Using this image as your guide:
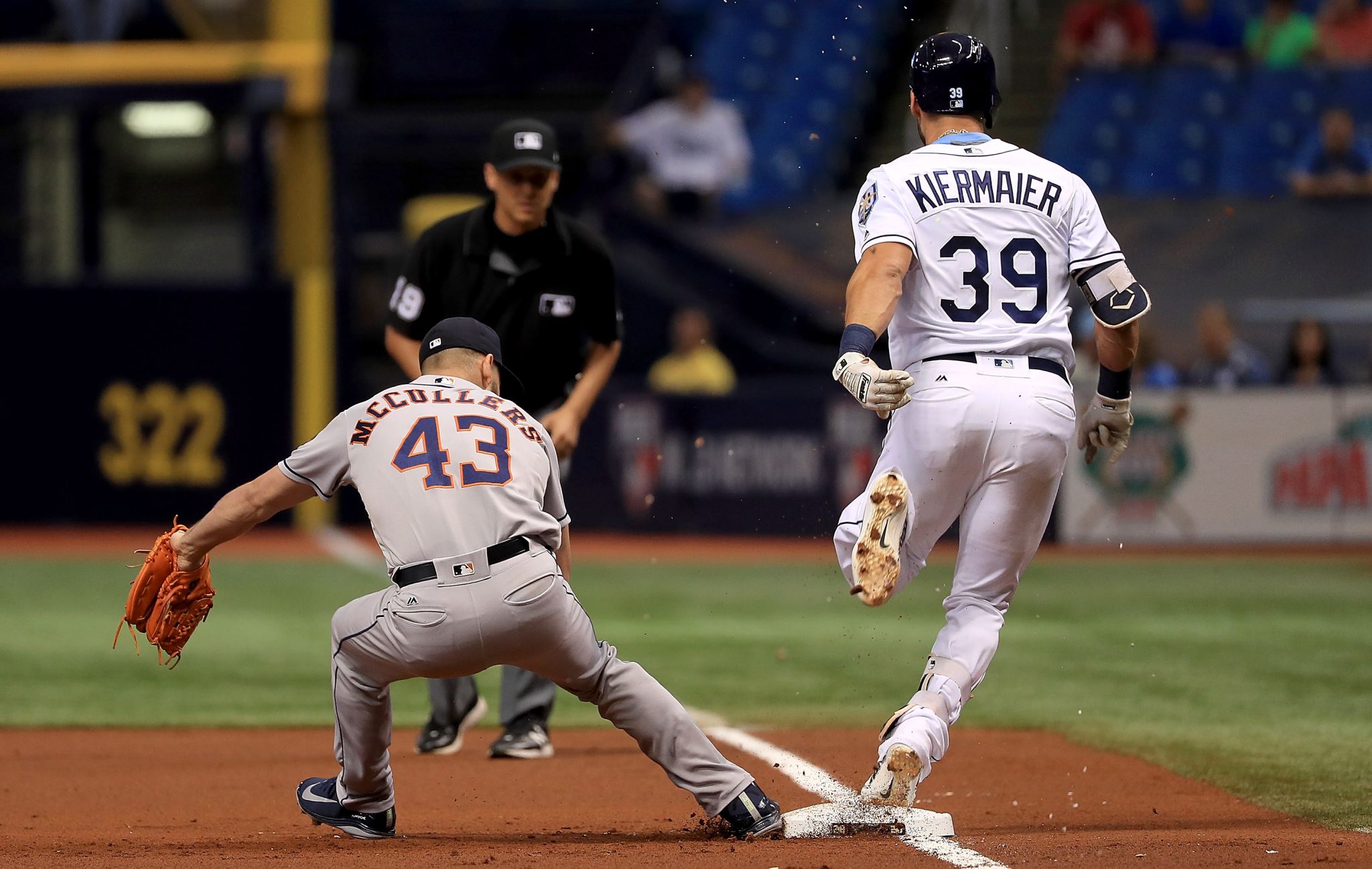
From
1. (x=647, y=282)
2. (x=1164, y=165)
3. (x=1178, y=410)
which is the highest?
(x=1164, y=165)

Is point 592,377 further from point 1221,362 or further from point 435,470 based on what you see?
point 1221,362

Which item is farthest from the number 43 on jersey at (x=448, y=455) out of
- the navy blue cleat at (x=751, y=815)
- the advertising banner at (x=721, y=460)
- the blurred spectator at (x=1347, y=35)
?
the blurred spectator at (x=1347, y=35)

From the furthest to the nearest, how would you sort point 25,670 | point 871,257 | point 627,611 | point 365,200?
point 365,200 → point 627,611 → point 25,670 → point 871,257

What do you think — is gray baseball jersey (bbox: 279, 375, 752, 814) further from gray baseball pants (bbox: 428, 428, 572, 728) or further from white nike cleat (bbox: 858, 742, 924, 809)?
gray baseball pants (bbox: 428, 428, 572, 728)

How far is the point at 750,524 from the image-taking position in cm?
1648

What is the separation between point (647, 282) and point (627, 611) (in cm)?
698

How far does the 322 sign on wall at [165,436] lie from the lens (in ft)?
56.2

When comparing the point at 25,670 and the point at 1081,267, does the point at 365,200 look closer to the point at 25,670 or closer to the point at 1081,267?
the point at 25,670

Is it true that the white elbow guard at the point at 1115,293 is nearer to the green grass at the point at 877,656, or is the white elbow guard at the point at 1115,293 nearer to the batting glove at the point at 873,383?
the batting glove at the point at 873,383

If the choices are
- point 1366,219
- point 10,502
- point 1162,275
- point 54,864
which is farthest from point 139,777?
point 1366,219

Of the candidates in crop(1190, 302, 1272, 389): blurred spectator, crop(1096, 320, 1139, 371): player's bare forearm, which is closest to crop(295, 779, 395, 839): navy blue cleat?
crop(1096, 320, 1139, 371): player's bare forearm

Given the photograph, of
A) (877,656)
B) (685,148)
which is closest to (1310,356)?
(685,148)

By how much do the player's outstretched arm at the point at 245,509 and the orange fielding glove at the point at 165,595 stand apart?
19cm

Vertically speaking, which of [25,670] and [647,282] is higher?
[647,282]
